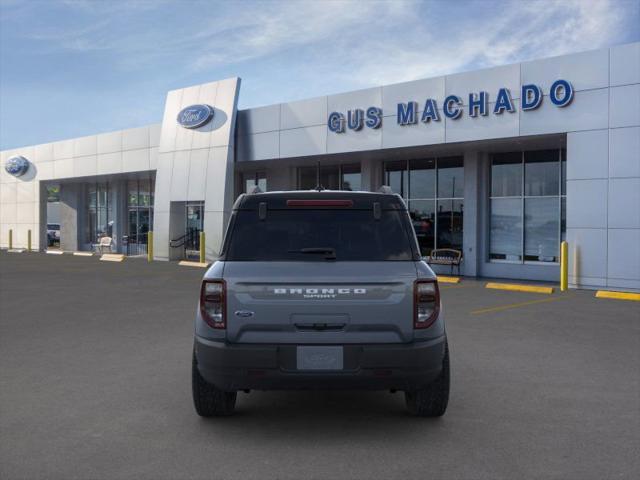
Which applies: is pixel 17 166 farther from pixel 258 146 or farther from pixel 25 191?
pixel 258 146

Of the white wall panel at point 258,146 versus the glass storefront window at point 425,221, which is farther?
the white wall panel at point 258,146

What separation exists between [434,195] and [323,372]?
17.3m

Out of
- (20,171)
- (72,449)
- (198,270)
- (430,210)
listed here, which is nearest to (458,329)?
(72,449)

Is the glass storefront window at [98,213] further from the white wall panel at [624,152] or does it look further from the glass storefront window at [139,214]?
the white wall panel at [624,152]

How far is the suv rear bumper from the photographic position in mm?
4289

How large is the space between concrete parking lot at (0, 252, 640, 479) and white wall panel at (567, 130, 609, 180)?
22.0ft

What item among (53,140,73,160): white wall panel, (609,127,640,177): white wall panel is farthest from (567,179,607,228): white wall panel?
(53,140,73,160): white wall panel

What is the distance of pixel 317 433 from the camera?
188 inches

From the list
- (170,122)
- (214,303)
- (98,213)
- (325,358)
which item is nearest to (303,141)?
(170,122)

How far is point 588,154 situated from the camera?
15305mm

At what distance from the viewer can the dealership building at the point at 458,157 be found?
15.0 metres

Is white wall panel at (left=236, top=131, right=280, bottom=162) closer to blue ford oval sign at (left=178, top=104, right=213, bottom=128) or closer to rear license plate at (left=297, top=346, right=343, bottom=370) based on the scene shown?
blue ford oval sign at (left=178, top=104, right=213, bottom=128)

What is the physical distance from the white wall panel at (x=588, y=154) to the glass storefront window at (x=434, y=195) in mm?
4968

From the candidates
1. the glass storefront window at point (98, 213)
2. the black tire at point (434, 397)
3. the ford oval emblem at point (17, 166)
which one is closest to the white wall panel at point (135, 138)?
the glass storefront window at point (98, 213)
